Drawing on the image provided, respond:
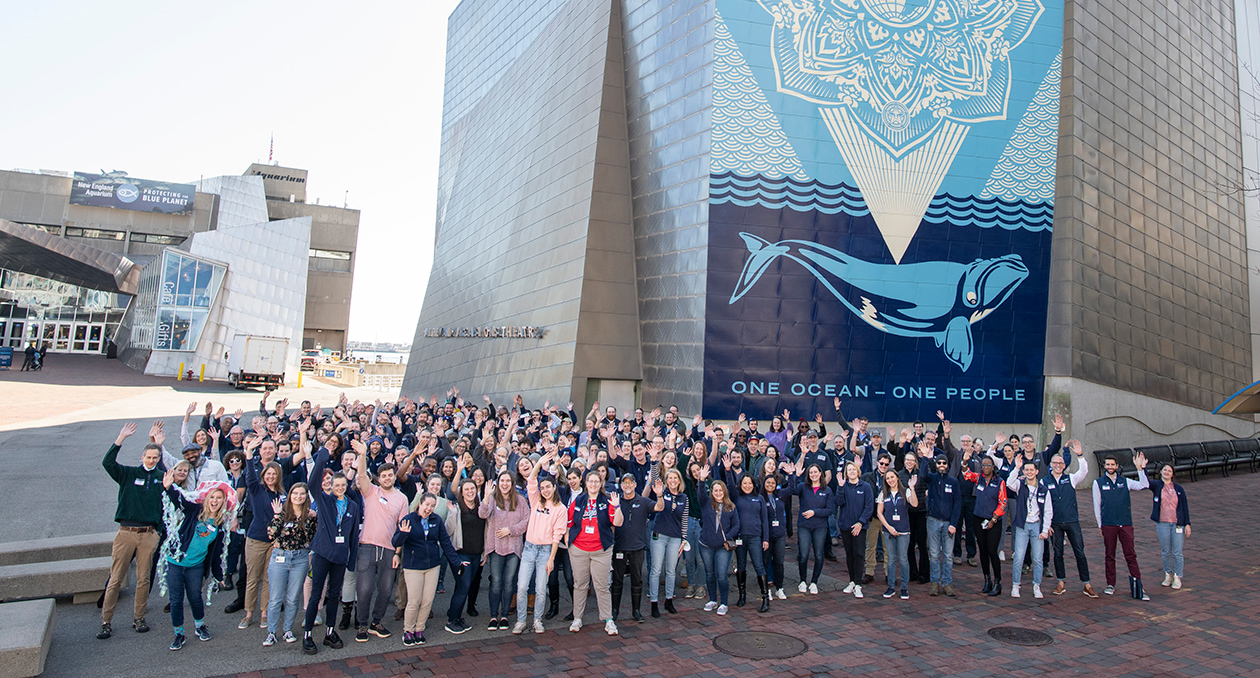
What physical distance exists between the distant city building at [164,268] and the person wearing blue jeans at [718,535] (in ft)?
147

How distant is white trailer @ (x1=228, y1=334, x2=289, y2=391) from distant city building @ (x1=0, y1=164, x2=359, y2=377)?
7751 mm

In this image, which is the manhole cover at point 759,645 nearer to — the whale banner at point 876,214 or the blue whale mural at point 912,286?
the whale banner at point 876,214

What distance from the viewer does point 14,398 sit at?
28.8 m

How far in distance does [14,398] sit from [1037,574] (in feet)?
115

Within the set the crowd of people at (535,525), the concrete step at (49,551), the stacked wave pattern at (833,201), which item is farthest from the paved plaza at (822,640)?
the stacked wave pattern at (833,201)

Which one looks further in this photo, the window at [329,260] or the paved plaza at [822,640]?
the window at [329,260]

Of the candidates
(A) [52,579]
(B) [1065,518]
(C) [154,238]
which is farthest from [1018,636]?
(C) [154,238]

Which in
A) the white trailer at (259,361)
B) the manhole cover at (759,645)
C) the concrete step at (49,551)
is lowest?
the manhole cover at (759,645)

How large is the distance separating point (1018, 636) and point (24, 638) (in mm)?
10117

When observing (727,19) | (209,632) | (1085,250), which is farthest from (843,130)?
(209,632)

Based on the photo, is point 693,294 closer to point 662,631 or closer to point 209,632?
point 662,631

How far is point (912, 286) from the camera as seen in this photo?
21.7m

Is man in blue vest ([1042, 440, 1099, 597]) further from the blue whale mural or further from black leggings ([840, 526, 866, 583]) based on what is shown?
the blue whale mural

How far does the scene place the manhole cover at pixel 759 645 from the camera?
7898mm
